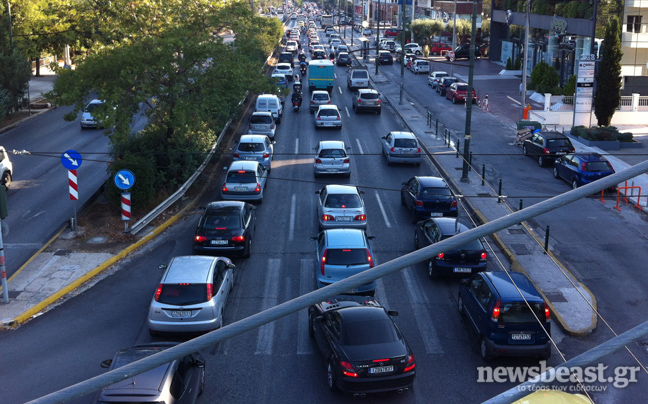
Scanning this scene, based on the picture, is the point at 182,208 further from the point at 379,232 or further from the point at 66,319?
the point at 66,319

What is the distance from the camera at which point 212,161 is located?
29719mm

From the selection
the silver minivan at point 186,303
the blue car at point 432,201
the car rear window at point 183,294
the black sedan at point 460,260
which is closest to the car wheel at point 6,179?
the silver minivan at point 186,303

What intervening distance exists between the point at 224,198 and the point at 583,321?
1319 cm

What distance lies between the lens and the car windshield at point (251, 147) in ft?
89.9

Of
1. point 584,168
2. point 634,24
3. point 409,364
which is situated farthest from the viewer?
point 634,24

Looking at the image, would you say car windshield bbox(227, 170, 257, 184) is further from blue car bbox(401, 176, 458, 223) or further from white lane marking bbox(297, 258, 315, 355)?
blue car bbox(401, 176, 458, 223)

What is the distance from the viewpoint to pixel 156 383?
32.2 ft

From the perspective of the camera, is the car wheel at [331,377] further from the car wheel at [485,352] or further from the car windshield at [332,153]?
the car windshield at [332,153]

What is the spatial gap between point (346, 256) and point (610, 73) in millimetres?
27356

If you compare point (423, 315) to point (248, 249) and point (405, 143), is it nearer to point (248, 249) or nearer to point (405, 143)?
point (248, 249)

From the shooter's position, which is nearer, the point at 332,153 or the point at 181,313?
the point at 181,313

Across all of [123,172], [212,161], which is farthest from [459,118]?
[123,172]

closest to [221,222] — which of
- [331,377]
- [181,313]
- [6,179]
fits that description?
[181,313]
